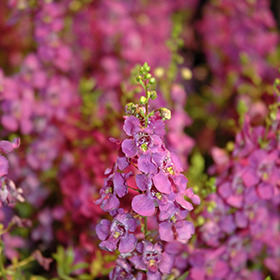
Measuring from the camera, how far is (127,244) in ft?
1.70

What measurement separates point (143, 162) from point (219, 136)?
31.8 inches

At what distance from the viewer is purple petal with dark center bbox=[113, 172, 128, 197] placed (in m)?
0.51

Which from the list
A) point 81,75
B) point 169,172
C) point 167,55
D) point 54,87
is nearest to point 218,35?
point 167,55

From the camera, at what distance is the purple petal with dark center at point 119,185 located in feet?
1.67

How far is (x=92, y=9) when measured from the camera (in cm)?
125

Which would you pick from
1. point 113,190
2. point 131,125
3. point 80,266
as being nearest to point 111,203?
point 113,190

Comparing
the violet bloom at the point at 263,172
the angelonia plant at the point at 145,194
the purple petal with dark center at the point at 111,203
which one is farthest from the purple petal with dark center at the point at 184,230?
the violet bloom at the point at 263,172

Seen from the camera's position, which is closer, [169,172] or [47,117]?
[169,172]

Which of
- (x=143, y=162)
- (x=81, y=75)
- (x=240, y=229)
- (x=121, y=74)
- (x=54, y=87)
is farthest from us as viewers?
(x=81, y=75)

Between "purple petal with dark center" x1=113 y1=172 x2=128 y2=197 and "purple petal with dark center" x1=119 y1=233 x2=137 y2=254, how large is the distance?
0.23ft

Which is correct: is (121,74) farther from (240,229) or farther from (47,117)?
(240,229)

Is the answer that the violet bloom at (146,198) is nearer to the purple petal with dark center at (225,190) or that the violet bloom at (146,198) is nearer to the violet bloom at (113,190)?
the violet bloom at (113,190)

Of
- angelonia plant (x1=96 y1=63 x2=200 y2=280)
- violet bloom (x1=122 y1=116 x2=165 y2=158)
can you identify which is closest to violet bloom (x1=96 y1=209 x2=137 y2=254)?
angelonia plant (x1=96 y1=63 x2=200 y2=280)

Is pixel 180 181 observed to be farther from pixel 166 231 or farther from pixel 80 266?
pixel 80 266
